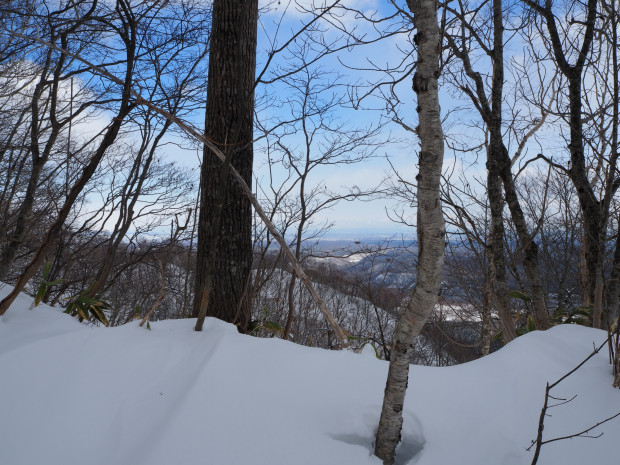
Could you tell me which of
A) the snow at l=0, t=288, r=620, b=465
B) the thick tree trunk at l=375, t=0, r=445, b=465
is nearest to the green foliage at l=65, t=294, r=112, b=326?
the snow at l=0, t=288, r=620, b=465

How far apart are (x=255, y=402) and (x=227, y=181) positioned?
1737 millimetres

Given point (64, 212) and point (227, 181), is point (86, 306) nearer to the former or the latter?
point (64, 212)

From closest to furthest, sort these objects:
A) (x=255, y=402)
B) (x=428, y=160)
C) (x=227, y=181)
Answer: (x=428, y=160) < (x=255, y=402) < (x=227, y=181)

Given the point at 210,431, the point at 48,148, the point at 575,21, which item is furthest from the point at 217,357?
the point at 48,148

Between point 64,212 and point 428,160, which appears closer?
point 428,160

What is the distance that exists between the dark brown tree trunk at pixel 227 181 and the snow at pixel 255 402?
82 centimetres

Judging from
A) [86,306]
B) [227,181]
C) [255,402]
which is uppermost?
[227,181]

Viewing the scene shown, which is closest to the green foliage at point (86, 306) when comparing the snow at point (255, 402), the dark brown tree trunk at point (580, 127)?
the snow at point (255, 402)

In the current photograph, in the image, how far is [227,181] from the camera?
9.12ft

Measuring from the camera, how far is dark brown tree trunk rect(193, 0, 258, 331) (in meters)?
2.76

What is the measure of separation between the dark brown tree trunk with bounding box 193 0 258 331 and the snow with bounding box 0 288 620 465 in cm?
82

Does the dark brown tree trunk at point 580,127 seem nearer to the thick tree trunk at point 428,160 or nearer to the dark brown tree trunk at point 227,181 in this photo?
the dark brown tree trunk at point 227,181

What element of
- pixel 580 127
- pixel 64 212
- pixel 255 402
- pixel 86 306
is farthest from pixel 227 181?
pixel 580 127

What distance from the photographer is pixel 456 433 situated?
1396 millimetres
